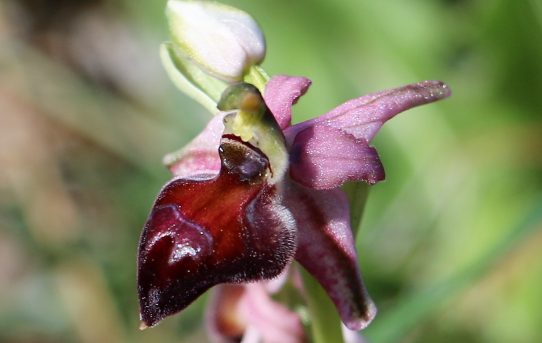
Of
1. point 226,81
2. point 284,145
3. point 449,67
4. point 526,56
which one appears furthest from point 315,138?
point 449,67

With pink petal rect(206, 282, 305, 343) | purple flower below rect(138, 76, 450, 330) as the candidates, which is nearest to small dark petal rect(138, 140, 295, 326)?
purple flower below rect(138, 76, 450, 330)

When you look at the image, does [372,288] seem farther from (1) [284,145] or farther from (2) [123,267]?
(1) [284,145]

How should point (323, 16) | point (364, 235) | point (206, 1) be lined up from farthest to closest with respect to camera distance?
point (323, 16), point (364, 235), point (206, 1)

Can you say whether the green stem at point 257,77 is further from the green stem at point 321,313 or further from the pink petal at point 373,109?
the green stem at point 321,313

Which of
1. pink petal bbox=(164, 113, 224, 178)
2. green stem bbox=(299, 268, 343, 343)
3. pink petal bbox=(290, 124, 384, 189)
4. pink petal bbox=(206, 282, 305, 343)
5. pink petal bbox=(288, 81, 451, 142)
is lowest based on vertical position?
pink petal bbox=(206, 282, 305, 343)

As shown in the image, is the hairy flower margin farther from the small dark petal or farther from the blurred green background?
the blurred green background

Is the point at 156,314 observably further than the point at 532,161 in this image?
No
